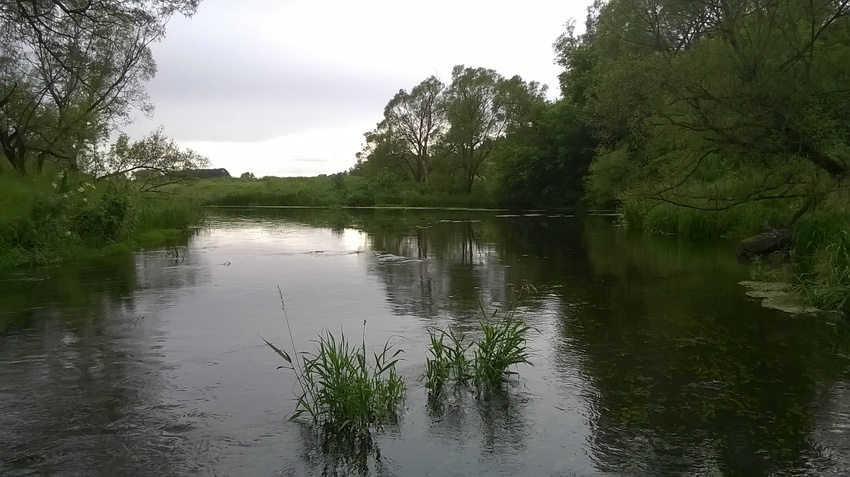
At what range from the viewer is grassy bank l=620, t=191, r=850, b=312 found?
10.4 metres

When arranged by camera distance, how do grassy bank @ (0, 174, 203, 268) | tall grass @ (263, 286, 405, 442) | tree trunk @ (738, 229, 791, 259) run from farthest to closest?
tree trunk @ (738, 229, 791, 259) → grassy bank @ (0, 174, 203, 268) → tall grass @ (263, 286, 405, 442)

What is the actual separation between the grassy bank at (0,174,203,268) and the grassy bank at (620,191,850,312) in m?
15.8

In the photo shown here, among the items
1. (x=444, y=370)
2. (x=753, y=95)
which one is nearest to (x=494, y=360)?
(x=444, y=370)

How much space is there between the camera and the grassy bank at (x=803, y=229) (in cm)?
1037

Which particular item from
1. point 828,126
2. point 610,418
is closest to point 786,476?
point 610,418

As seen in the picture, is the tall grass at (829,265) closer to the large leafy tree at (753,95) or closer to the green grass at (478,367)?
the large leafy tree at (753,95)

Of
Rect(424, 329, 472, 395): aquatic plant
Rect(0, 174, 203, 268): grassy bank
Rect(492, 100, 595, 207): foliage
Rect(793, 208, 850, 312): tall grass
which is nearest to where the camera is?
Rect(424, 329, 472, 395): aquatic plant

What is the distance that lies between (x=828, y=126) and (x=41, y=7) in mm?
16160

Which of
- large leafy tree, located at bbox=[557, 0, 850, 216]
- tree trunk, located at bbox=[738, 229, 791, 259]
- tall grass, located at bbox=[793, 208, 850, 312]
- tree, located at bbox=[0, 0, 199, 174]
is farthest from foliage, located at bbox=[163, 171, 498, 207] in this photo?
tall grass, located at bbox=[793, 208, 850, 312]

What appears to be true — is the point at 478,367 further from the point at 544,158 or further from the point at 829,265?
the point at 544,158

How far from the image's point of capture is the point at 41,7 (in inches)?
504

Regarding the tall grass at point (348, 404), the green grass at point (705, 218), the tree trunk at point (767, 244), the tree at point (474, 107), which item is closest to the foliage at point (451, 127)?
the tree at point (474, 107)

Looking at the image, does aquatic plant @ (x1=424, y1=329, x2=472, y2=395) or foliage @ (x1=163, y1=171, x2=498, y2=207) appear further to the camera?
foliage @ (x1=163, y1=171, x2=498, y2=207)

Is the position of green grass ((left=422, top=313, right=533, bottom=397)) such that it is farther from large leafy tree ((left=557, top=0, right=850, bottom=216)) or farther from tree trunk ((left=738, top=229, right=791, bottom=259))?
tree trunk ((left=738, top=229, right=791, bottom=259))
